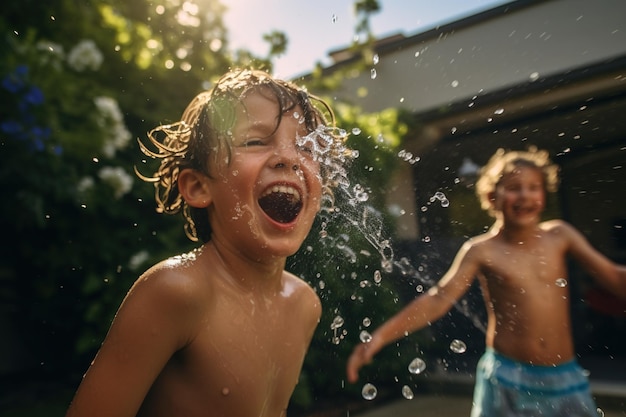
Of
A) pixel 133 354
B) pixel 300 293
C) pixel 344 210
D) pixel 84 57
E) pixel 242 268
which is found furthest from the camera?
pixel 84 57

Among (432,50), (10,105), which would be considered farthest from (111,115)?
(432,50)

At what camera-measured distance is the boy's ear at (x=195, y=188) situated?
1.57 m

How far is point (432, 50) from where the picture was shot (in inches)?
280

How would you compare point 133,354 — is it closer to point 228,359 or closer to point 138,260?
point 228,359

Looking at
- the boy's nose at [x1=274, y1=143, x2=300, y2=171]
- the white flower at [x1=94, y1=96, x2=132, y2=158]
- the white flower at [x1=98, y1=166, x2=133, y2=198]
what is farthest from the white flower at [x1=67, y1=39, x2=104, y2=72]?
the boy's nose at [x1=274, y1=143, x2=300, y2=171]

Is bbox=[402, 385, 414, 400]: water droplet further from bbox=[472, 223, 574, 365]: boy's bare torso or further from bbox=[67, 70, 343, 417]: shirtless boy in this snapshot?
bbox=[67, 70, 343, 417]: shirtless boy

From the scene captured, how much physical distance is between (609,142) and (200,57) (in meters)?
4.52

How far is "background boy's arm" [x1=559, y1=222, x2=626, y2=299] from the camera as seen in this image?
246cm

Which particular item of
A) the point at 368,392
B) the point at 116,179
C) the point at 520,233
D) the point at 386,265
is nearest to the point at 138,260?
the point at 116,179

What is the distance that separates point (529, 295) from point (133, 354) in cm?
171

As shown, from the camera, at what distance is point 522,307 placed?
2.47 metres

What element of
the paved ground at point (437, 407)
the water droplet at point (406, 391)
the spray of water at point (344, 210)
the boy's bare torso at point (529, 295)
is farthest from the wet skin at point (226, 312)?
the water droplet at point (406, 391)

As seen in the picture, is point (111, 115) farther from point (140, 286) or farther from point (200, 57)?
point (140, 286)

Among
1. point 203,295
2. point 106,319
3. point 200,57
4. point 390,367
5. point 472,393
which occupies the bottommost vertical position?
point 472,393
